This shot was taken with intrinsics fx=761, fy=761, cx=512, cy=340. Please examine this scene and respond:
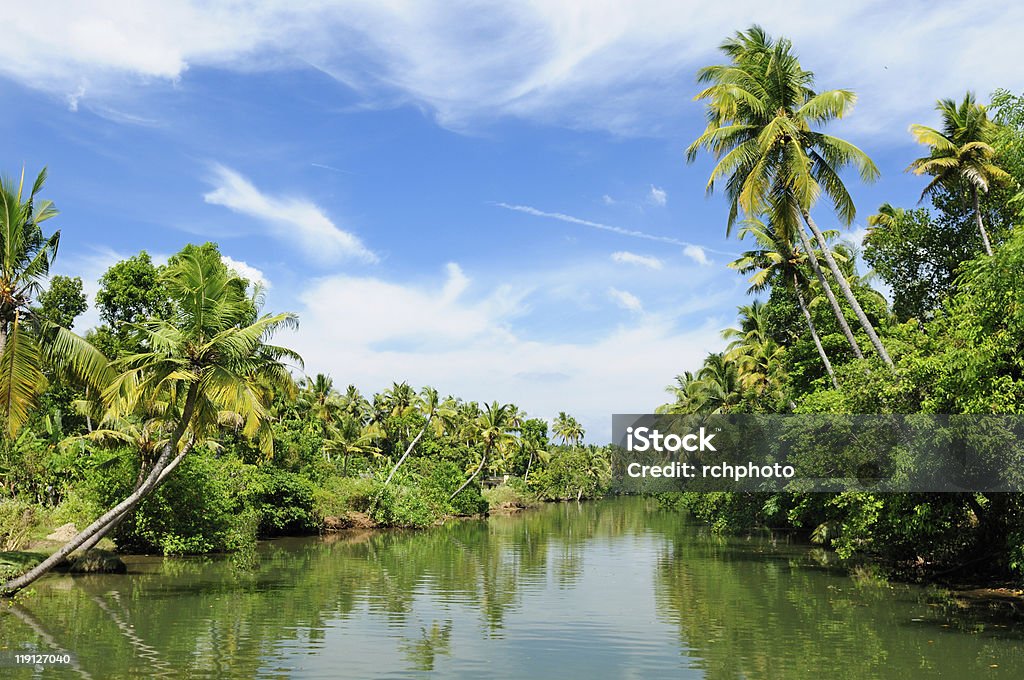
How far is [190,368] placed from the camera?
2120 centimetres

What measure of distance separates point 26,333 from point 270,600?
963cm

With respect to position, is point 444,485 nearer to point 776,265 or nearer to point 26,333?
point 776,265

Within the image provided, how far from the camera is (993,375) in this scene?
16.3 meters

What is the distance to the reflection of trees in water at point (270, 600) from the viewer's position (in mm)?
15422

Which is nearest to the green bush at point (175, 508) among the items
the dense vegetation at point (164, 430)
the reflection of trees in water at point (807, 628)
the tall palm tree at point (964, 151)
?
the dense vegetation at point (164, 430)

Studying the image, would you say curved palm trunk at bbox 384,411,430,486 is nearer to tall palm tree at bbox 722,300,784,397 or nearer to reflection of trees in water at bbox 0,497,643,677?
reflection of trees in water at bbox 0,497,643,677

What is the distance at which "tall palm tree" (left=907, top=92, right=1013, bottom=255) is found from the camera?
25.8m

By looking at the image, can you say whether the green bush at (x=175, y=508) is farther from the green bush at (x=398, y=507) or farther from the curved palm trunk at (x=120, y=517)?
the green bush at (x=398, y=507)

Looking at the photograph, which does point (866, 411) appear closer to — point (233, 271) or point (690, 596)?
point (690, 596)

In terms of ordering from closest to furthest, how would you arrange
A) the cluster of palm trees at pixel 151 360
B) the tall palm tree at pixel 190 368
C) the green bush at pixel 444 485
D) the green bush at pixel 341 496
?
1. the cluster of palm trees at pixel 151 360
2. the tall palm tree at pixel 190 368
3. the green bush at pixel 341 496
4. the green bush at pixel 444 485

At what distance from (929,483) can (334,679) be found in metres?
14.8

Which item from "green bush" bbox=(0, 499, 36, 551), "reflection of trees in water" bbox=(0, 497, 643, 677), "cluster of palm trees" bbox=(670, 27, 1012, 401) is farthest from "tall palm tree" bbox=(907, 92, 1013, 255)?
"green bush" bbox=(0, 499, 36, 551)

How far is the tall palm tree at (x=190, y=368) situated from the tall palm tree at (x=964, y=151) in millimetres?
22335

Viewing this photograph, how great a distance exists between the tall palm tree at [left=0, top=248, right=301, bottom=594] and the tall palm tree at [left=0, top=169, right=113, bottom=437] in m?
1.19
